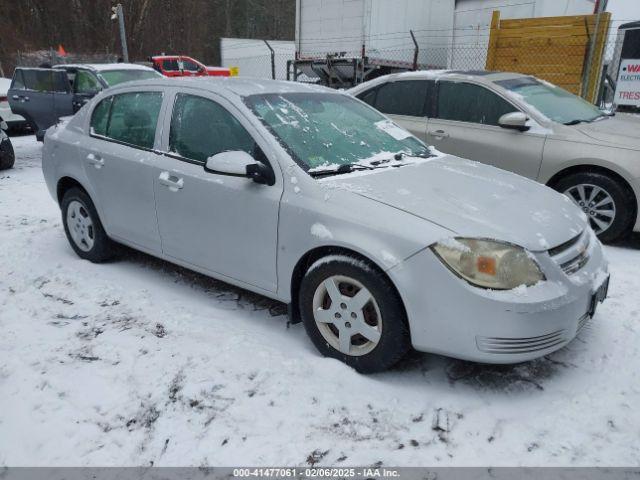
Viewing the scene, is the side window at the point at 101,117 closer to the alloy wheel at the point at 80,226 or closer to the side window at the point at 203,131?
the alloy wheel at the point at 80,226

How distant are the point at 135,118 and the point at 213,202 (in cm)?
124

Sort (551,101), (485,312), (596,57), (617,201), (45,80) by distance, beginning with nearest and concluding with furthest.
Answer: (485,312)
(617,201)
(551,101)
(596,57)
(45,80)

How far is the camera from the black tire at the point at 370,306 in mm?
2645

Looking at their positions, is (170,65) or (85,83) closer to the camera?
(85,83)

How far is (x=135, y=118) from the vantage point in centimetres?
400

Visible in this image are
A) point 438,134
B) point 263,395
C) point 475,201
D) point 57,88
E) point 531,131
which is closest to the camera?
point 263,395

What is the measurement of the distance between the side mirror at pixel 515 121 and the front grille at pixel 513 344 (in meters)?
3.03

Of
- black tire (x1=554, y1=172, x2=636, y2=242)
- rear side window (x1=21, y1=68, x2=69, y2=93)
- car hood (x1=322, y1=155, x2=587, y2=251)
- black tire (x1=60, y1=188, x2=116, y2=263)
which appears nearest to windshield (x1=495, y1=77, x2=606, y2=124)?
black tire (x1=554, y1=172, x2=636, y2=242)

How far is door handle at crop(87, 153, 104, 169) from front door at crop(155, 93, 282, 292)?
0.76 m

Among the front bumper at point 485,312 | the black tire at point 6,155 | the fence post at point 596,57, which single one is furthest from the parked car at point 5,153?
the fence post at point 596,57

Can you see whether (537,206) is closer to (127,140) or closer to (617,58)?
(127,140)

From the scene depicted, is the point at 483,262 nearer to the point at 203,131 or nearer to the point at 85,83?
the point at 203,131

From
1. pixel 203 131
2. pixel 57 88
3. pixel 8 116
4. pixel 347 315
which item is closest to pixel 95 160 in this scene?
pixel 203 131

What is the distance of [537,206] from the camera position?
2.98 metres
